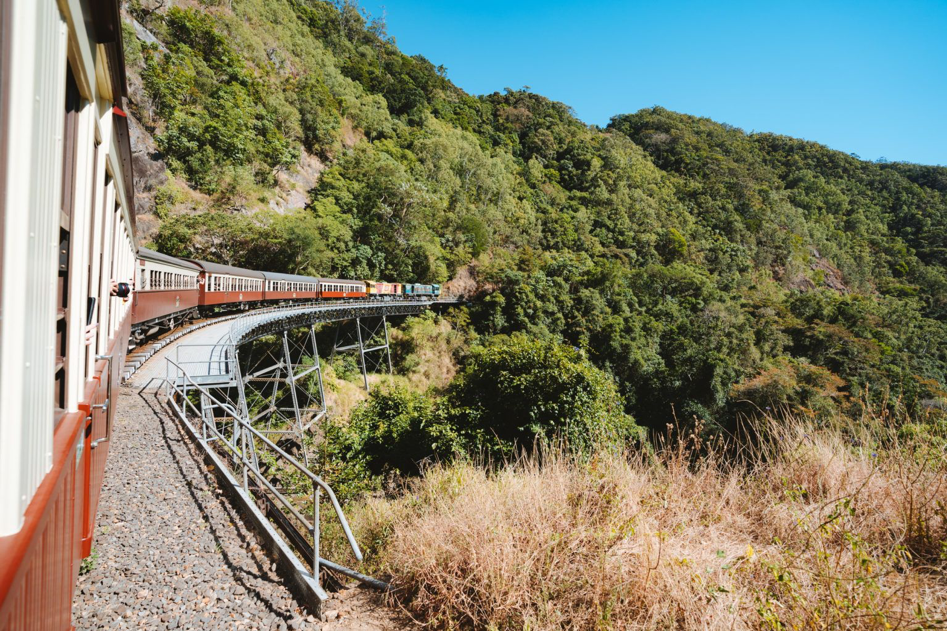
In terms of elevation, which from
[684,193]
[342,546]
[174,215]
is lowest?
[342,546]

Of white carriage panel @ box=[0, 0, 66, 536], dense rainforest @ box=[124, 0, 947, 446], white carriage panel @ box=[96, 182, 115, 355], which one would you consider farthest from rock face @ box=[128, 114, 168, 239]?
white carriage panel @ box=[0, 0, 66, 536]

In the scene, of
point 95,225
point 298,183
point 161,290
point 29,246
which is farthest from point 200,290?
point 298,183

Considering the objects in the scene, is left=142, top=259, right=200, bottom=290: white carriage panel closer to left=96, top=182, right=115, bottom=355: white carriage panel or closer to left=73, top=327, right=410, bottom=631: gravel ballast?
left=73, top=327, right=410, bottom=631: gravel ballast

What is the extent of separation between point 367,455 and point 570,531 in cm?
819

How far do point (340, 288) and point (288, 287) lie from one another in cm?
485

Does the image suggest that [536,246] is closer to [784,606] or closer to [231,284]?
[231,284]

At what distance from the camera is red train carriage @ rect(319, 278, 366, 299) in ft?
75.4

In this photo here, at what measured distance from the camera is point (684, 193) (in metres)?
65.1

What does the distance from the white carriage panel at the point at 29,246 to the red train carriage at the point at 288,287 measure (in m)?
18.7

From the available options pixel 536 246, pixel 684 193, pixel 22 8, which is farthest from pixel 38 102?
pixel 684 193

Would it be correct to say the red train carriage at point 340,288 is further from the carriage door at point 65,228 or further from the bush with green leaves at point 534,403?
the carriage door at point 65,228

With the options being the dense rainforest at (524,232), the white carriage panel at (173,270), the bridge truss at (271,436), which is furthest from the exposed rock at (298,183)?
the white carriage panel at (173,270)

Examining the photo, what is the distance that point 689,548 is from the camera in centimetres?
267

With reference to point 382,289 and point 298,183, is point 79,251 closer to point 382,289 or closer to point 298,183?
point 382,289
